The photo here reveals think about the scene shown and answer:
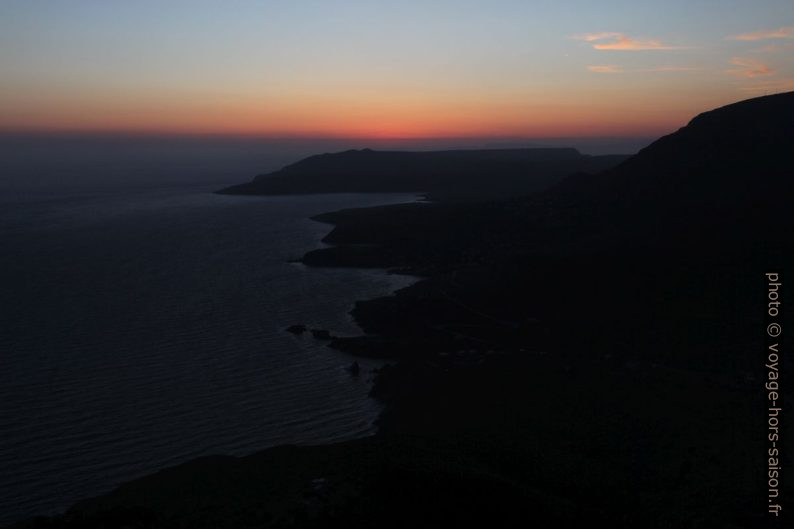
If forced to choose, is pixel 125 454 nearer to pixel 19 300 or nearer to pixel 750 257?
pixel 19 300

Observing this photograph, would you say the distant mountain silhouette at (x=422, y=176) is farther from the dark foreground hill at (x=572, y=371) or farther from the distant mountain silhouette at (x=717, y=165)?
the dark foreground hill at (x=572, y=371)

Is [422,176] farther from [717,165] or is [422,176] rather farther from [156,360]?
[156,360]

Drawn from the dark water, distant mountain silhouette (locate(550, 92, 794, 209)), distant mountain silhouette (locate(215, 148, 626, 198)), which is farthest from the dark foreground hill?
distant mountain silhouette (locate(215, 148, 626, 198))

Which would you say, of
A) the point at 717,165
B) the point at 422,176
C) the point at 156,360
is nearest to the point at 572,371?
the point at 156,360

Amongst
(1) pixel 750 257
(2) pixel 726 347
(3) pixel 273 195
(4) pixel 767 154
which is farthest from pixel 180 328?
(3) pixel 273 195

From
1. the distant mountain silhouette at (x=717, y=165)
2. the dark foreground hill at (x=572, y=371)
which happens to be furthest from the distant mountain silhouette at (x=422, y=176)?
the dark foreground hill at (x=572, y=371)

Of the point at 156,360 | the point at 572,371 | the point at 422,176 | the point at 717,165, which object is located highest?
the point at 717,165
